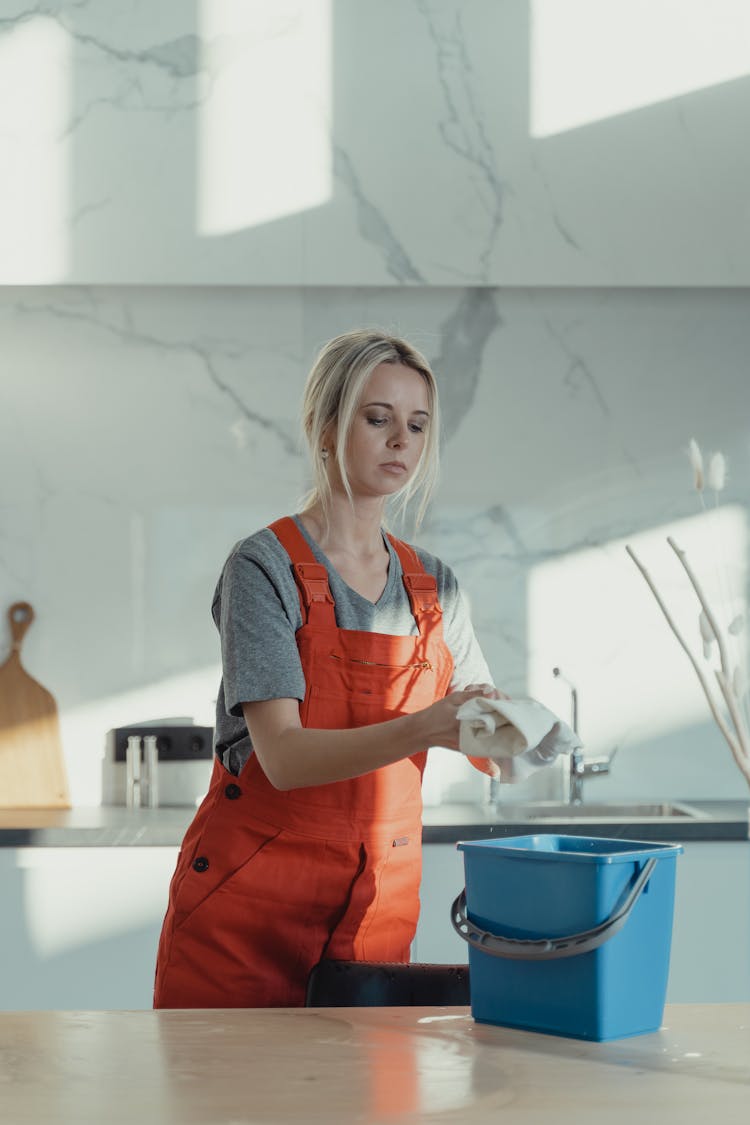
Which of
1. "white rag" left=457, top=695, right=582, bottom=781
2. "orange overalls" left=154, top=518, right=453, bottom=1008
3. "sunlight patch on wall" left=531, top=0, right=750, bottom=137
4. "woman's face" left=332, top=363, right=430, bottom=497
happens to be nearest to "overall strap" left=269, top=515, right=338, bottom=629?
"orange overalls" left=154, top=518, right=453, bottom=1008

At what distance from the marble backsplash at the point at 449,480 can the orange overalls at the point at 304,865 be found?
4.27 feet

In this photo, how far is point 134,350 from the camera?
2.95 meters

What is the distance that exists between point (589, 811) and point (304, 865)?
1356mm

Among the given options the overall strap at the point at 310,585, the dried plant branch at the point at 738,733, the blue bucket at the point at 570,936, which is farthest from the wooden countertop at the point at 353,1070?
the overall strap at the point at 310,585

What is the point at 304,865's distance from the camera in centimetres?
158

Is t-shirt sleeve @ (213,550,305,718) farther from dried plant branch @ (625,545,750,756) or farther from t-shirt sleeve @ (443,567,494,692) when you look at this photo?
dried plant branch @ (625,545,750,756)

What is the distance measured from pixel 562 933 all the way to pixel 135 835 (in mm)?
1351

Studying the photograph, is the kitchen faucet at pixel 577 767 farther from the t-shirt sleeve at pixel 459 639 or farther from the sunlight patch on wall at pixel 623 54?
the sunlight patch on wall at pixel 623 54

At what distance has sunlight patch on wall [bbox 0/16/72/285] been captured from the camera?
275cm

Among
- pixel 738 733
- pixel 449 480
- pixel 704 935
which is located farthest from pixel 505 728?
pixel 449 480

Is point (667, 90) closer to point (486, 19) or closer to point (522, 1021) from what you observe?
point (486, 19)

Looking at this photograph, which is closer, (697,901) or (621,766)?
(697,901)

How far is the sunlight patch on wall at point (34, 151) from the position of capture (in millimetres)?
2748

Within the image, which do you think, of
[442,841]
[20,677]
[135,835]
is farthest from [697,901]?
[20,677]
